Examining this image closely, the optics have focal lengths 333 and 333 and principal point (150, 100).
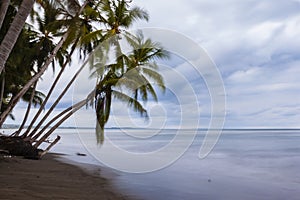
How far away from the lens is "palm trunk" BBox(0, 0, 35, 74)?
509cm

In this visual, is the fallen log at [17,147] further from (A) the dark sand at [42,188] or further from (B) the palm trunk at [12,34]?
(B) the palm trunk at [12,34]

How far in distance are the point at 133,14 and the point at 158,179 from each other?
287 inches

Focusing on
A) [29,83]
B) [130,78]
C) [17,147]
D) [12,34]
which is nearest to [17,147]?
[17,147]

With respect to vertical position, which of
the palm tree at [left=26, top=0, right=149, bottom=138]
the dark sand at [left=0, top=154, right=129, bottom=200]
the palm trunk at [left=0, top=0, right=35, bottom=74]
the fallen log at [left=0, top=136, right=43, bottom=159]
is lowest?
the dark sand at [left=0, top=154, right=129, bottom=200]

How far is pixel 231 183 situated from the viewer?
11.9m

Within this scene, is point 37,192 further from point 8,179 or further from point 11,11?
point 11,11

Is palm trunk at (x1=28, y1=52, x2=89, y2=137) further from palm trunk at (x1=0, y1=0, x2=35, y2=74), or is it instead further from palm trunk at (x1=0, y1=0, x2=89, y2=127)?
palm trunk at (x1=0, y1=0, x2=35, y2=74)

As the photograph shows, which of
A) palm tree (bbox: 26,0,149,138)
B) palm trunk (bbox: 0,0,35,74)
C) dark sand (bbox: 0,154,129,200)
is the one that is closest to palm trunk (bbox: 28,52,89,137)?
palm tree (bbox: 26,0,149,138)

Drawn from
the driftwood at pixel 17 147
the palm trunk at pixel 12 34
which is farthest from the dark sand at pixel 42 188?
the driftwood at pixel 17 147

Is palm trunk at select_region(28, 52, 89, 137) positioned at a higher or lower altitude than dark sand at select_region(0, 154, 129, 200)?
higher

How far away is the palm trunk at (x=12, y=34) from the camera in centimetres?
509

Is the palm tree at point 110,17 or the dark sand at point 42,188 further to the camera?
the palm tree at point 110,17

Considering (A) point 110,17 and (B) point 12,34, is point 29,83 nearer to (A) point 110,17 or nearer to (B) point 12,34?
(A) point 110,17

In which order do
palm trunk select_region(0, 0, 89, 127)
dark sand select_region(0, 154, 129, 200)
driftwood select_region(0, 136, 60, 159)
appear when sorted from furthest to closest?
driftwood select_region(0, 136, 60, 159) → palm trunk select_region(0, 0, 89, 127) → dark sand select_region(0, 154, 129, 200)
